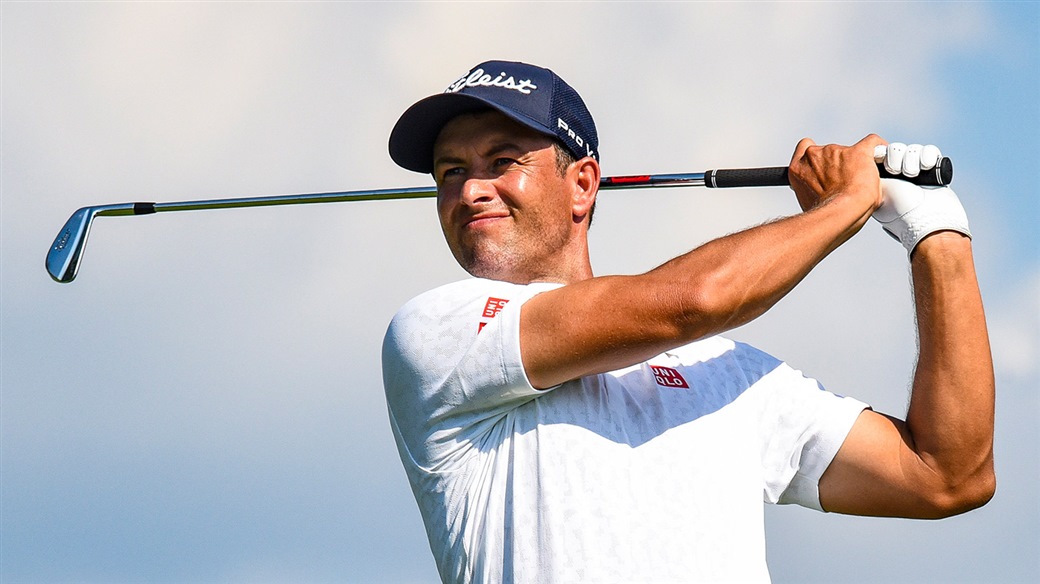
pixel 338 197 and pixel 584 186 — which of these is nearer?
pixel 584 186

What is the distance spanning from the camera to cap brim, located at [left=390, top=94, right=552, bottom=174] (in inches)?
181

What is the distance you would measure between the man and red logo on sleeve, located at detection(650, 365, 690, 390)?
0.01 m

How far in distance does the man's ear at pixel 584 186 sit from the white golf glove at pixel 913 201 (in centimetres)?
109

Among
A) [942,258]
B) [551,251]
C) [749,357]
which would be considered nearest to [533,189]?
[551,251]

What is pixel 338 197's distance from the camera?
19.0ft

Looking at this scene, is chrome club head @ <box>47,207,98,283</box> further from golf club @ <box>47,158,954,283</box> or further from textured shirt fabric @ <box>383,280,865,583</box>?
textured shirt fabric @ <box>383,280,865,583</box>

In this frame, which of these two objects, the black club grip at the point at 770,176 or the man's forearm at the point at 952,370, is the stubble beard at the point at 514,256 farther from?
the man's forearm at the point at 952,370

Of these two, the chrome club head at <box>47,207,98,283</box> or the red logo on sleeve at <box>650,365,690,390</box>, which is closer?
the red logo on sleeve at <box>650,365,690,390</box>

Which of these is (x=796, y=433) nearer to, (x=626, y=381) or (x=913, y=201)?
(x=626, y=381)

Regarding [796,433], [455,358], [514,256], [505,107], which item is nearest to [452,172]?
[505,107]

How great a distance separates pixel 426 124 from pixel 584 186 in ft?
2.12

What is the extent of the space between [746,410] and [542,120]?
124cm

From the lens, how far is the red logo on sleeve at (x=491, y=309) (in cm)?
391

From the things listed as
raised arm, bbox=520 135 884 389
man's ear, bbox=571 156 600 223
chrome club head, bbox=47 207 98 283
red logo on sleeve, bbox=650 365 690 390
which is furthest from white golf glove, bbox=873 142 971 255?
chrome club head, bbox=47 207 98 283
